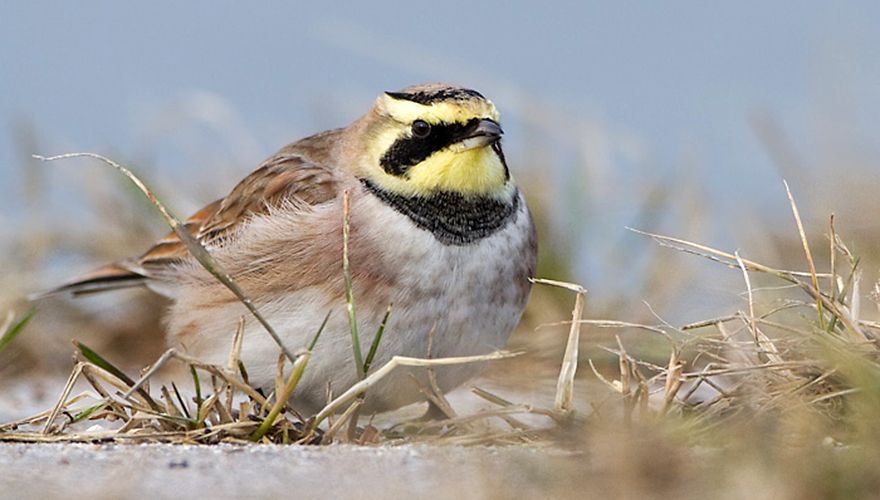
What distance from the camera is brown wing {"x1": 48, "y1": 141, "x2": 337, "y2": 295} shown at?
5.93m

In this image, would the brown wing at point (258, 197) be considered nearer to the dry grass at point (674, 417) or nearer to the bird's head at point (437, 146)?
the bird's head at point (437, 146)

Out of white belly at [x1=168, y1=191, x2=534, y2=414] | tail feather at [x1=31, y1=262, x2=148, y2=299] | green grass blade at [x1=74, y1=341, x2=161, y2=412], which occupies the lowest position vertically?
tail feather at [x1=31, y1=262, x2=148, y2=299]

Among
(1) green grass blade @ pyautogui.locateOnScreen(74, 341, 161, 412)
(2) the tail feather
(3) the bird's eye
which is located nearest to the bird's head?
(3) the bird's eye

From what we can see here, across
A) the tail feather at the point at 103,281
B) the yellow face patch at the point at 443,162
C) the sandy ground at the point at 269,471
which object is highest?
the yellow face patch at the point at 443,162

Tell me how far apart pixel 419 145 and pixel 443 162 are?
0.12 m

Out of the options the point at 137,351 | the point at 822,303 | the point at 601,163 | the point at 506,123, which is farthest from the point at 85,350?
the point at 506,123

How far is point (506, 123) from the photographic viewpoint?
9.10 m

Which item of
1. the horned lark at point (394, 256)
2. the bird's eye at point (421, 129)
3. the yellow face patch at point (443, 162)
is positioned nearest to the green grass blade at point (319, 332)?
the horned lark at point (394, 256)

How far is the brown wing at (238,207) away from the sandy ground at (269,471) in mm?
1957

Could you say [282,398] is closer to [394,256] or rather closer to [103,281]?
[394,256]

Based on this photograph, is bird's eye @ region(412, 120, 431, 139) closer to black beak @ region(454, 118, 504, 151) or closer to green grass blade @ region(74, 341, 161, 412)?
black beak @ region(454, 118, 504, 151)

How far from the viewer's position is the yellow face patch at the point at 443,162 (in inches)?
214

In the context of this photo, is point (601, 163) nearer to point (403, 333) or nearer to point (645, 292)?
point (645, 292)

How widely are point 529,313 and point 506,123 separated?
2.50 metres
